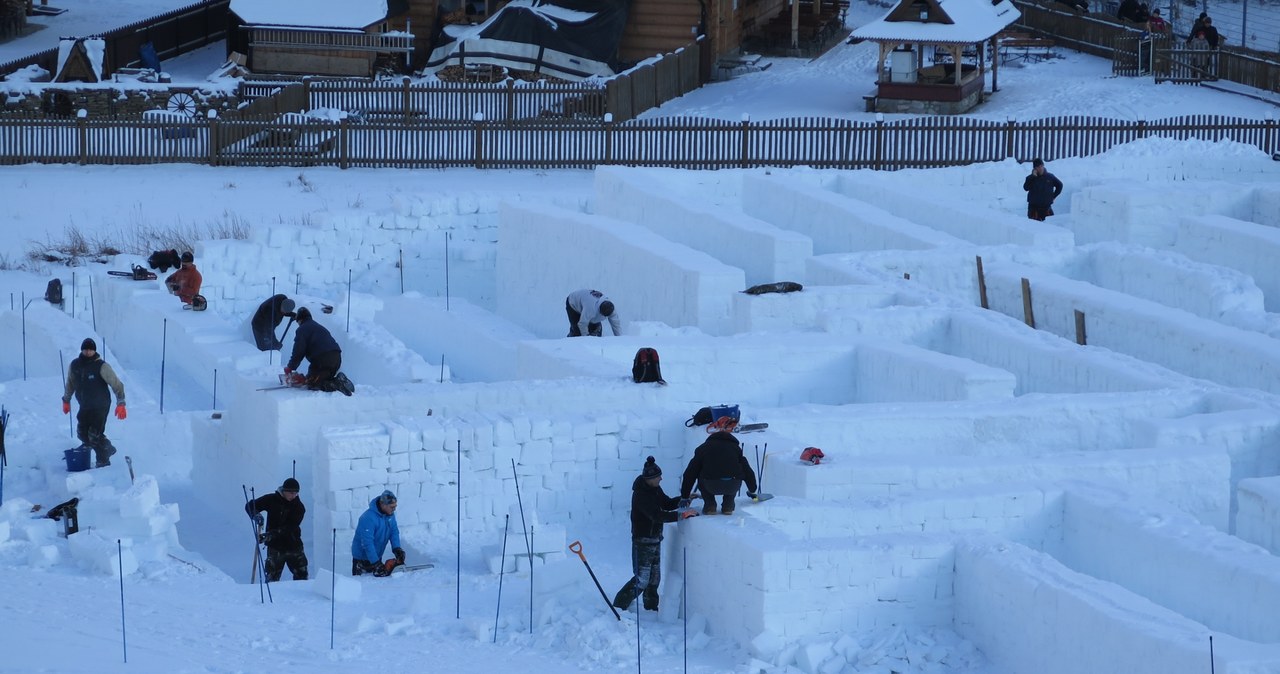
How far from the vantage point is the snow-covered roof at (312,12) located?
36.1m

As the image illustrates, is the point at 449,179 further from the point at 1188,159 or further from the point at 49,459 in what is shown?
the point at 49,459

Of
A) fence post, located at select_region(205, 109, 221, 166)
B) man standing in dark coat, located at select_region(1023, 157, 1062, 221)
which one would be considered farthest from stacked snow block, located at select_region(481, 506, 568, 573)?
fence post, located at select_region(205, 109, 221, 166)

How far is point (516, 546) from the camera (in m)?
13.4

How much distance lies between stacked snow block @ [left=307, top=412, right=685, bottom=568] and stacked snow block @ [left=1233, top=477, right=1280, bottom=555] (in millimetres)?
3889

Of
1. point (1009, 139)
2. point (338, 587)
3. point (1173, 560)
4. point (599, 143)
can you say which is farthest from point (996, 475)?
point (599, 143)

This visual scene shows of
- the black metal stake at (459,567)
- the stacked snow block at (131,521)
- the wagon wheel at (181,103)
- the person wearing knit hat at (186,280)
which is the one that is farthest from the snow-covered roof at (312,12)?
the black metal stake at (459,567)

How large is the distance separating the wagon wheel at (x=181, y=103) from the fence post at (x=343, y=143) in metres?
4.01

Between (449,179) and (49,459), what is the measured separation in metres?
13.7

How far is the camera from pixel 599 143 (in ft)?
98.5

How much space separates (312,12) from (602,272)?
1666cm

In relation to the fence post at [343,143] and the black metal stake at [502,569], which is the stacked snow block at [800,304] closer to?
the black metal stake at [502,569]

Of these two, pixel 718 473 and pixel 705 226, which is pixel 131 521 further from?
pixel 705 226

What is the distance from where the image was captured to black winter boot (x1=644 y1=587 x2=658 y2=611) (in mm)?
12703

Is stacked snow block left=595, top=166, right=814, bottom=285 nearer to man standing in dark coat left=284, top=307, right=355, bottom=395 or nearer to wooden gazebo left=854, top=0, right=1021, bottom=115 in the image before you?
man standing in dark coat left=284, top=307, right=355, bottom=395
